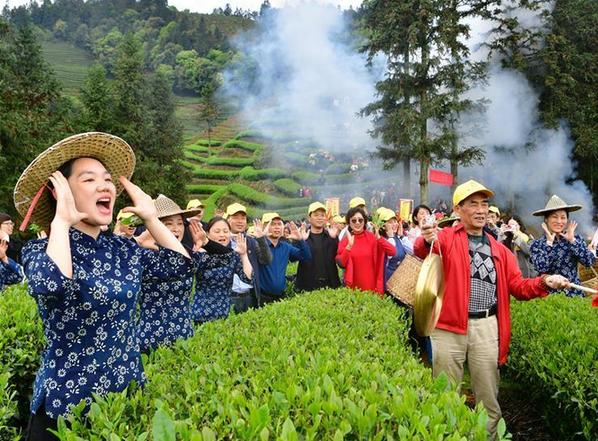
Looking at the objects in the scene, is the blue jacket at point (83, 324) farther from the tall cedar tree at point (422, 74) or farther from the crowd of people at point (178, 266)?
the tall cedar tree at point (422, 74)

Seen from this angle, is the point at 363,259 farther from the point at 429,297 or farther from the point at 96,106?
the point at 96,106

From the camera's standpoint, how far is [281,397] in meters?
2.06

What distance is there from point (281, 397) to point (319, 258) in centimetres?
461

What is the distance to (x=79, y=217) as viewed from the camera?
2145mm

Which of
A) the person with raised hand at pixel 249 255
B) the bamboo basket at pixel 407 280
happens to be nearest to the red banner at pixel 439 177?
the person with raised hand at pixel 249 255

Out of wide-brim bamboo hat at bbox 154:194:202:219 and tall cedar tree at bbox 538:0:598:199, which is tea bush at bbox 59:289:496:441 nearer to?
wide-brim bamboo hat at bbox 154:194:202:219

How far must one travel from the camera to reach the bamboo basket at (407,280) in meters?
4.69

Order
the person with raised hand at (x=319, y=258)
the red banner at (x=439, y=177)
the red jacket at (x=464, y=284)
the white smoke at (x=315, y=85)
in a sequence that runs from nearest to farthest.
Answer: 1. the red jacket at (x=464, y=284)
2. the person with raised hand at (x=319, y=258)
3. the red banner at (x=439, y=177)
4. the white smoke at (x=315, y=85)

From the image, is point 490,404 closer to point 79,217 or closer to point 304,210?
point 79,217

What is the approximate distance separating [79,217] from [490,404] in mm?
3298

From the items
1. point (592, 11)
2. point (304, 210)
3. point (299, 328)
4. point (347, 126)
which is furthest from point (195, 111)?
point (299, 328)

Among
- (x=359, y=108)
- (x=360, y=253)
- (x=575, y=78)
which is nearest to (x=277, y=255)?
(x=360, y=253)

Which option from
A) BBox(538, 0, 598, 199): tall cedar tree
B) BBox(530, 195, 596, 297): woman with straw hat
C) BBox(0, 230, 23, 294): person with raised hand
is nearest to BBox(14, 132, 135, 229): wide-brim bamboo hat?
BBox(0, 230, 23, 294): person with raised hand

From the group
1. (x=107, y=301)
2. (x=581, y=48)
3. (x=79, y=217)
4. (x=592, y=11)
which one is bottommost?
(x=107, y=301)
